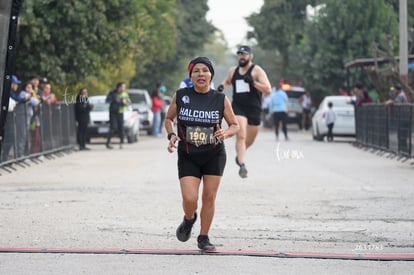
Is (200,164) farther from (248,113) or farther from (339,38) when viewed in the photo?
(339,38)

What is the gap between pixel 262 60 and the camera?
8538cm

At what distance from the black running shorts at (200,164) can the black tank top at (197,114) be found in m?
0.06

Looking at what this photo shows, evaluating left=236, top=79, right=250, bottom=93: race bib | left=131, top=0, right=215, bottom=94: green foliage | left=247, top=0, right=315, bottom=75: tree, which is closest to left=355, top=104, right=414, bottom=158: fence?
Result: left=236, top=79, right=250, bottom=93: race bib

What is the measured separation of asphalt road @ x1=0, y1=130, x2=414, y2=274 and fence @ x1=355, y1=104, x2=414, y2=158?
1.49 meters

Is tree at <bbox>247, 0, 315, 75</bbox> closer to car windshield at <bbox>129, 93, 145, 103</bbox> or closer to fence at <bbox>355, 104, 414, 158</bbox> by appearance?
car windshield at <bbox>129, 93, 145, 103</bbox>

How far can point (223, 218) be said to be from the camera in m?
12.4

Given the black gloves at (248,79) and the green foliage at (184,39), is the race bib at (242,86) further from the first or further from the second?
the green foliage at (184,39)

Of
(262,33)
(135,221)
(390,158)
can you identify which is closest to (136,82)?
(262,33)

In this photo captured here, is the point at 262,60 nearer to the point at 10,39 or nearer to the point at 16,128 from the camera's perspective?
the point at 16,128

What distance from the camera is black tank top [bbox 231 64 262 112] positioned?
53.8 feet

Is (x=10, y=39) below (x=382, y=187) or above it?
above

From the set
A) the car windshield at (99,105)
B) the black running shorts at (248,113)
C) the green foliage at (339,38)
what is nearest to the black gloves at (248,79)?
the black running shorts at (248,113)

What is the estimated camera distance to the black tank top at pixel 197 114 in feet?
31.2

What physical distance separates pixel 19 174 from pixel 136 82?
42.7 meters
